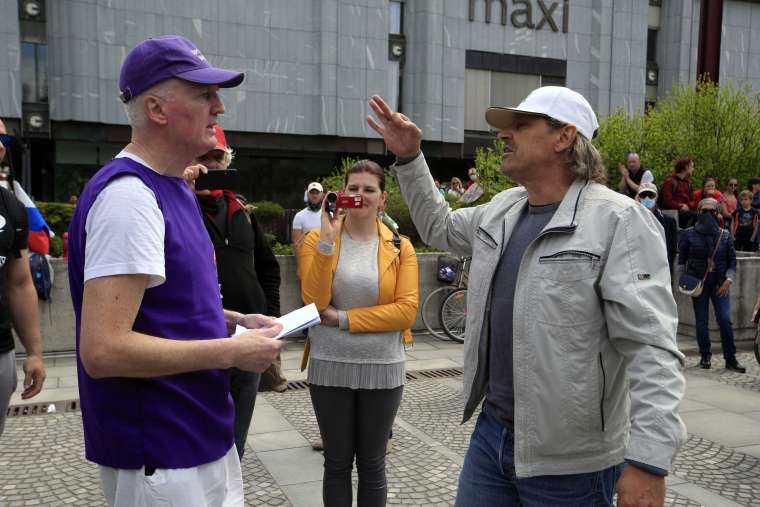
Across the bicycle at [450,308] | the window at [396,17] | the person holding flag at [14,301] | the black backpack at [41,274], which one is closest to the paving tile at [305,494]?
the person holding flag at [14,301]

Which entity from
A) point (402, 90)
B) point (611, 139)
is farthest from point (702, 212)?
point (402, 90)

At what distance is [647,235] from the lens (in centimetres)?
213

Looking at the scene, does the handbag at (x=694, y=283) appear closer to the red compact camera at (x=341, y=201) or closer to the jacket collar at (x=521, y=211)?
the red compact camera at (x=341, y=201)

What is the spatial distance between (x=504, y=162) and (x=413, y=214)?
588 mm

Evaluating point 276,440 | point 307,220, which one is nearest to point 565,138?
point 276,440

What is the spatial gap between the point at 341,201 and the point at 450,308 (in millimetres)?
5957

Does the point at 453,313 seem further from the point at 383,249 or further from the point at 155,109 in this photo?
the point at 155,109

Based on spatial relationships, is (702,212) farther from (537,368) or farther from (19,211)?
(19,211)

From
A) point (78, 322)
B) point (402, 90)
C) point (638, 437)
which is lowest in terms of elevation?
point (638, 437)

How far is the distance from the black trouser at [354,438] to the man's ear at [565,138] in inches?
65.2

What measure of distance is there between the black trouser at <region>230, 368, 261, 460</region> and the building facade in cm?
2238

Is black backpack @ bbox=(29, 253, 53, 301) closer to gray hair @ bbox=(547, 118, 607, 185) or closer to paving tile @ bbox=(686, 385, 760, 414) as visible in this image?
gray hair @ bbox=(547, 118, 607, 185)

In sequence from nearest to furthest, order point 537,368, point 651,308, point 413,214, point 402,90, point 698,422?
point 651,308
point 537,368
point 413,214
point 698,422
point 402,90

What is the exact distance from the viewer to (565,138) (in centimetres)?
237
